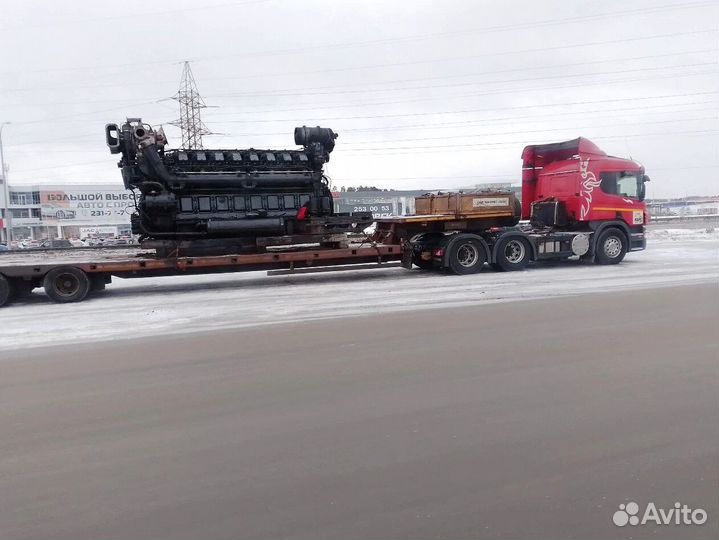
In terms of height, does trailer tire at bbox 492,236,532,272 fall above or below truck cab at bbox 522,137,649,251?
below

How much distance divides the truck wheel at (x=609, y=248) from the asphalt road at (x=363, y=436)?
31.5ft

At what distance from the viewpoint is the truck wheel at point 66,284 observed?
519 inches

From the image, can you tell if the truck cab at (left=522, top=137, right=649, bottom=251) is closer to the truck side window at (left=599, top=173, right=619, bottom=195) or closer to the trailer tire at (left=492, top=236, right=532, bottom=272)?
the truck side window at (left=599, top=173, right=619, bottom=195)

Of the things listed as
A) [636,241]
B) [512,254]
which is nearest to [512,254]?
[512,254]

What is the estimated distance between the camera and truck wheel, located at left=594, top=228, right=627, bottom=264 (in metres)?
17.7

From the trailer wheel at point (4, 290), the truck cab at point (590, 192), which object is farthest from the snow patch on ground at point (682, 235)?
the trailer wheel at point (4, 290)

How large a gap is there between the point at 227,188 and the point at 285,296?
378 centimetres

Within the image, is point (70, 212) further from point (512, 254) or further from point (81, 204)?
point (512, 254)

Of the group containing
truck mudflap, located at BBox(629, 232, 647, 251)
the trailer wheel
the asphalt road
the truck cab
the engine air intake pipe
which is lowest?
the asphalt road

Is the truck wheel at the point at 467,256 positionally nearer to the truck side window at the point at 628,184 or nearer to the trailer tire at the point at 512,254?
the trailer tire at the point at 512,254

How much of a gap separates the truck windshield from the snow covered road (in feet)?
6.77

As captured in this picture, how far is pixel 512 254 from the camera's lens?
16969 millimetres

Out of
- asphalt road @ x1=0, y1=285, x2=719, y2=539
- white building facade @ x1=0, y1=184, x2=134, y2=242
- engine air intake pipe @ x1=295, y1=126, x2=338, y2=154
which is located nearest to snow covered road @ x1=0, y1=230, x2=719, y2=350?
asphalt road @ x1=0, y1=285, x2=719, y2=539

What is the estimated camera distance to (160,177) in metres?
14.6
